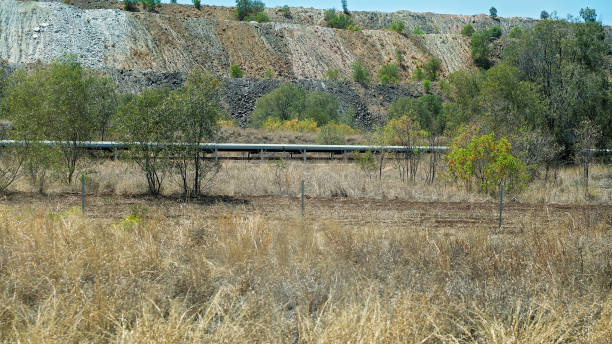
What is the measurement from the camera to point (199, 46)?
8450 cm

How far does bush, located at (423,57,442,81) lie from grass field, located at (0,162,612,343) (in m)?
87.6

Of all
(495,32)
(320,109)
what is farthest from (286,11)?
(320,109)

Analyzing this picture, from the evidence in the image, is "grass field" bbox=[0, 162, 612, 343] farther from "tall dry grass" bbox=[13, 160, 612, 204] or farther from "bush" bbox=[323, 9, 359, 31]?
"bush" bbox=[323, 9, 359, 31]

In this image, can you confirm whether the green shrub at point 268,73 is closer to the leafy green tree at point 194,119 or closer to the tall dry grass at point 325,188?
the tall dry grass at point 325,188

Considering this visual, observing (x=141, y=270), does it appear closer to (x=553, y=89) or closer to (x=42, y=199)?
(x=42, y=199)

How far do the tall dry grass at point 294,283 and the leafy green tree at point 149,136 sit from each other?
599 centimetres

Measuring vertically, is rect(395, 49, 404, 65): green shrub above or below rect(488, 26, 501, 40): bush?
A: below

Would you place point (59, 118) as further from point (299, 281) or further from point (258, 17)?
point (258, 17)

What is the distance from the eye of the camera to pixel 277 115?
53.9 meters

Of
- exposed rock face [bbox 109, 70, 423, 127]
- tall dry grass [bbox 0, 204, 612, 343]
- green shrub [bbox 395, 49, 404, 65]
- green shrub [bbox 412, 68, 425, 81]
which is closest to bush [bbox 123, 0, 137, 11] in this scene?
exposed rock face [bbox 109, 70, 423, 127]

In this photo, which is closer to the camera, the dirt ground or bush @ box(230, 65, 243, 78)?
the dirt ground

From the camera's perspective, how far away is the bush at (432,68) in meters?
96.4

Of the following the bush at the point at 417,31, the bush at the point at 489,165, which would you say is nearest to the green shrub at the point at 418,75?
the bush at the point at 417,31

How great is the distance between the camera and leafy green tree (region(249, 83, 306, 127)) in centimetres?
5356
